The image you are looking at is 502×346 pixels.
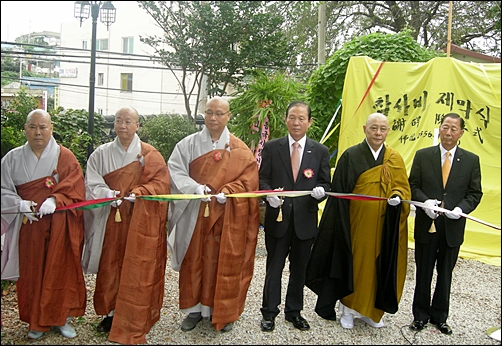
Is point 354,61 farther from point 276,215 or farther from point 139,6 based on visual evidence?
point 276,215

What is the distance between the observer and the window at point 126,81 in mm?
8092

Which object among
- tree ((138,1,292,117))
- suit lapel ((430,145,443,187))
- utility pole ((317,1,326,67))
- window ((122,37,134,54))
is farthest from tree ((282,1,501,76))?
suit lapel ((430,145,443,187))

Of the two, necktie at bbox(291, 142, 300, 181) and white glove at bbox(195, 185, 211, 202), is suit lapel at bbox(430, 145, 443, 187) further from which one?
white glove at bbox(195, 185, 211, 202)

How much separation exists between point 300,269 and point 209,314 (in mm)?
781

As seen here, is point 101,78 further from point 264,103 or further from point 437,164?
point 437,164

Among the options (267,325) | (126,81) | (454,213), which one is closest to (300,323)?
(267,325)

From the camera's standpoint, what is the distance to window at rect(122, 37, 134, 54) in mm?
7211

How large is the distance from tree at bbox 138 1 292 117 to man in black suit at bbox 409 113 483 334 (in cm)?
300

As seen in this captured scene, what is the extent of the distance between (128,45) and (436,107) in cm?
441

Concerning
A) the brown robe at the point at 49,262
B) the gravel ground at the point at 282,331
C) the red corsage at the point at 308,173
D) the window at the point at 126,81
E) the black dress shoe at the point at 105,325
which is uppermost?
the window at the point at 126,81

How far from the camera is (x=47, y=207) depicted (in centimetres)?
345

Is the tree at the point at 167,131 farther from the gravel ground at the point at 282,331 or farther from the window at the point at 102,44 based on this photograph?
the gravel ground at the point at 282,331

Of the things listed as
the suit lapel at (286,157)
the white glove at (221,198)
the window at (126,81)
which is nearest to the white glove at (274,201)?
the suit lapel at (286,157)

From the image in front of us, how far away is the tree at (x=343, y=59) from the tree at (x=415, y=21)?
212 centimetres
